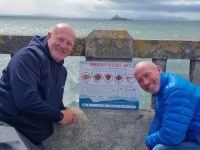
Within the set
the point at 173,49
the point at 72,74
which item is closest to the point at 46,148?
the point at 173,49

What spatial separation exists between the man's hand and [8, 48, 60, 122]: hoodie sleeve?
1.44 ft

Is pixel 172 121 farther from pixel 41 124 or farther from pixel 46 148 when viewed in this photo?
pixel 46 148

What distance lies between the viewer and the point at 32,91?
15.3ft

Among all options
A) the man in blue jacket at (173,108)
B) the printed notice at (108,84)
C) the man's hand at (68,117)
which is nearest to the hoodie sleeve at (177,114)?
the man in blue jacket at (173,108)

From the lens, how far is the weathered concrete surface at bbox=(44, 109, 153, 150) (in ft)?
18.4

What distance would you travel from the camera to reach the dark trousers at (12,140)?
14.0ft

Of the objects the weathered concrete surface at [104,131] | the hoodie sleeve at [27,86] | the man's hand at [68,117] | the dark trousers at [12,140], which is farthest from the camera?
the weathered concrete surface at [104,131]

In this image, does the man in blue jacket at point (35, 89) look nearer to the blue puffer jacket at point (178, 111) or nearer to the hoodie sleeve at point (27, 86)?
the hoodie sleeve at point (27, 86)

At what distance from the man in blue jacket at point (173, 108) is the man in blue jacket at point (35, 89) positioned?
2.87 ft

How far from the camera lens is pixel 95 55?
549cm

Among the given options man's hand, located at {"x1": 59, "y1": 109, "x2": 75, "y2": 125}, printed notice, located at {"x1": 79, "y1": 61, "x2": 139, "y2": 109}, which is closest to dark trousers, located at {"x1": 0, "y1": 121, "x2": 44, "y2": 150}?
man's hand, located at {"x1": 59, "y1": 109, "x2": 75, "y2": 125}

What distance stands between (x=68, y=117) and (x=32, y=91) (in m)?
0.80

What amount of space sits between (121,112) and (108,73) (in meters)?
0.46

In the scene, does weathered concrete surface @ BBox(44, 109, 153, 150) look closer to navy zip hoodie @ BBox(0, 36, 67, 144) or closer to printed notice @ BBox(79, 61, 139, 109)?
printed notice @ BBox(79, 61, 139, 109)
